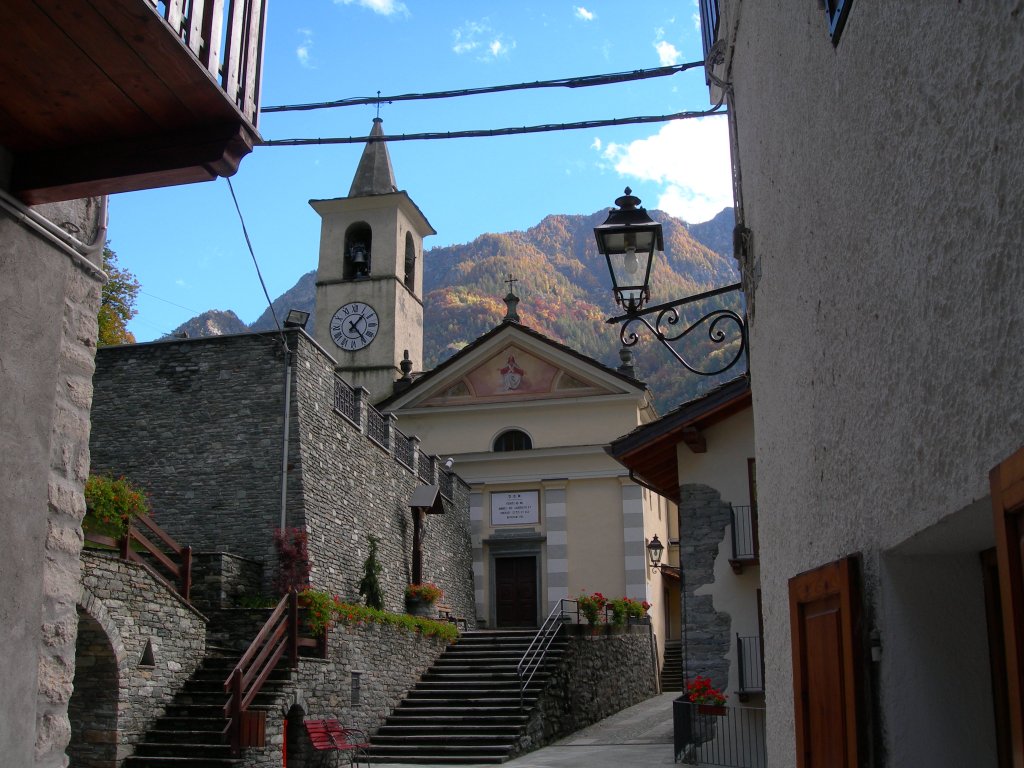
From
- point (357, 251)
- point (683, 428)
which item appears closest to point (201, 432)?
point (683, 428)

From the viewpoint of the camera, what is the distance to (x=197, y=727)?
13180 mm

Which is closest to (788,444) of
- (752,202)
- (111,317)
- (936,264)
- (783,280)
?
(783,280)

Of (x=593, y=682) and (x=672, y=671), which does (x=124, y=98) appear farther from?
(x=672, y=671)

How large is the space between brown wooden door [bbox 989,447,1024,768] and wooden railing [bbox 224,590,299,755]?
1190 cm

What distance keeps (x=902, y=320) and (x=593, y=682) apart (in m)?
19.7

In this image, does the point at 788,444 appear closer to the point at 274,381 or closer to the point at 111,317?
the point at 274,381

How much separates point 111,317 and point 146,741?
1801 centimetres

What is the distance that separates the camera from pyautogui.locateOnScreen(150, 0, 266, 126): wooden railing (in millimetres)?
3841

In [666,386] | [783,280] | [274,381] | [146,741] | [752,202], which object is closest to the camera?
[783,280]

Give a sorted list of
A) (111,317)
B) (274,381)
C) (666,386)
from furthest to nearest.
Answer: (666,386)
(111,317)
(274,381)

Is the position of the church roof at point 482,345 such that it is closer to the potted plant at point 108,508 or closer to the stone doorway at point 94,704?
the potted plant at point 108,508

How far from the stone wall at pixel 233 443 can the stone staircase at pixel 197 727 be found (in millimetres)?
2746

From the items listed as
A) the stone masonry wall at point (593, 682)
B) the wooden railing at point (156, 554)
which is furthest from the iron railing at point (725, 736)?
the wooden railing at point (156, 554)

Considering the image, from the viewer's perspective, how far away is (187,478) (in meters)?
17.9
